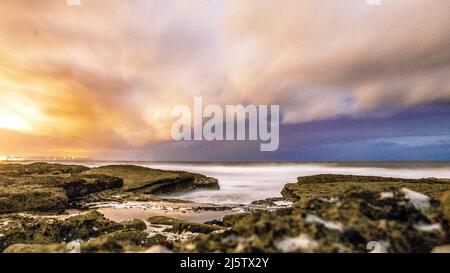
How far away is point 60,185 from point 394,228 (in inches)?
846

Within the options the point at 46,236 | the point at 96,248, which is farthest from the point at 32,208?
the point at 96,248

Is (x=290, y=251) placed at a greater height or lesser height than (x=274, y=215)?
lesser

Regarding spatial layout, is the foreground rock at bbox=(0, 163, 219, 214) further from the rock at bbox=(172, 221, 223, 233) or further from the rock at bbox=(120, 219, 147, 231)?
the rock at bbox=(172, 221, 223, 233)

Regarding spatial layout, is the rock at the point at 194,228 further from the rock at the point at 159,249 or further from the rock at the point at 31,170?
the rock at the point at 31,170

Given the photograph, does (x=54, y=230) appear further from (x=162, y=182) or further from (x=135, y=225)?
(x=162, y=182)

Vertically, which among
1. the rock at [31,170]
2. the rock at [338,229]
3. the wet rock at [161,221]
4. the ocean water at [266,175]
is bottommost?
the ocean water at [266,175]

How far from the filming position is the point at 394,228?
3387 mm

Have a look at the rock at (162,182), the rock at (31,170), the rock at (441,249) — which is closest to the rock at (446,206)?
the rock at (441,249)

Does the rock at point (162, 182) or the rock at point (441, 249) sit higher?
the rock at point (441, 249)

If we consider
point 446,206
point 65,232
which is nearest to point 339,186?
point 65,232

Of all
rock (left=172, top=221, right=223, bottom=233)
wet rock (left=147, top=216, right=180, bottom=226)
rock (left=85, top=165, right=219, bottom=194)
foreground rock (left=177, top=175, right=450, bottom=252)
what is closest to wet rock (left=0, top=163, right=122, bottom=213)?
rock (left=85, top=165, right=219, bottom=194)

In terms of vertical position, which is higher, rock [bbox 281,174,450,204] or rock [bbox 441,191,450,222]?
rock [bbox 441,191,450,222]
